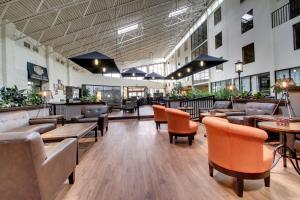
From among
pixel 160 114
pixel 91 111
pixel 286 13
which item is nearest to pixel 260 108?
pixel 160 114

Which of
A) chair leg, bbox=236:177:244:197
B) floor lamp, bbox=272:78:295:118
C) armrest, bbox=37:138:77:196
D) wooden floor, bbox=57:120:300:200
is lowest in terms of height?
wooden floor, bbox=57:120:300:200

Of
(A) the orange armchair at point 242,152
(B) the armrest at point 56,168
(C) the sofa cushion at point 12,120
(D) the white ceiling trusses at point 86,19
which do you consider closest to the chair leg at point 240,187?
(A) the orange armchair at point 242,152

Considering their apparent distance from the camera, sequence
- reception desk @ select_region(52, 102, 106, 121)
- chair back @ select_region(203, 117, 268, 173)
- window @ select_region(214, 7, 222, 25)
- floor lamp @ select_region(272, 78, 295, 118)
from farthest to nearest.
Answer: window @ select_region(214, 7, 222, 25), reception desk @ select_region(52, 102, 106, 121), floor lamp @ select_region(272, 78, 295, 118), chair back @ select_region(203, 117, 268, 173)

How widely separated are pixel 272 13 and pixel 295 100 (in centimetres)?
587

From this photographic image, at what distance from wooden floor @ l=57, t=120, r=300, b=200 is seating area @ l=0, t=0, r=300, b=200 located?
0.02 meters

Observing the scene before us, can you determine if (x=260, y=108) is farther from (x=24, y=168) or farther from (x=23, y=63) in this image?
(x=23, y=63)

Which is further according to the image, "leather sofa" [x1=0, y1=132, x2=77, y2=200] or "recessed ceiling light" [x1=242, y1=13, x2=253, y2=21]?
"recessed ceiling light" [x1=242, y1=13, x2=253, y2=21]

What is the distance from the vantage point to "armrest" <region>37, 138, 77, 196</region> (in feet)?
5.76

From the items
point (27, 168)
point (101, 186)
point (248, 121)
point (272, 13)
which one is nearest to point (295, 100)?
point (248, 121)

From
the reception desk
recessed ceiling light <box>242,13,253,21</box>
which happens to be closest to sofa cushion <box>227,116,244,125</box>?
the reception desk

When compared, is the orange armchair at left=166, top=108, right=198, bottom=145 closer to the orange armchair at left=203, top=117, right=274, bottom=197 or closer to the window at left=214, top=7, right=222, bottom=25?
the orange armchair at left=203, top=117, right=274, bottom=197

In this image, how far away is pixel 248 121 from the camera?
14.2 feet

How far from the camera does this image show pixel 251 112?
5.34 m

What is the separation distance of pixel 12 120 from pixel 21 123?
0.36m
